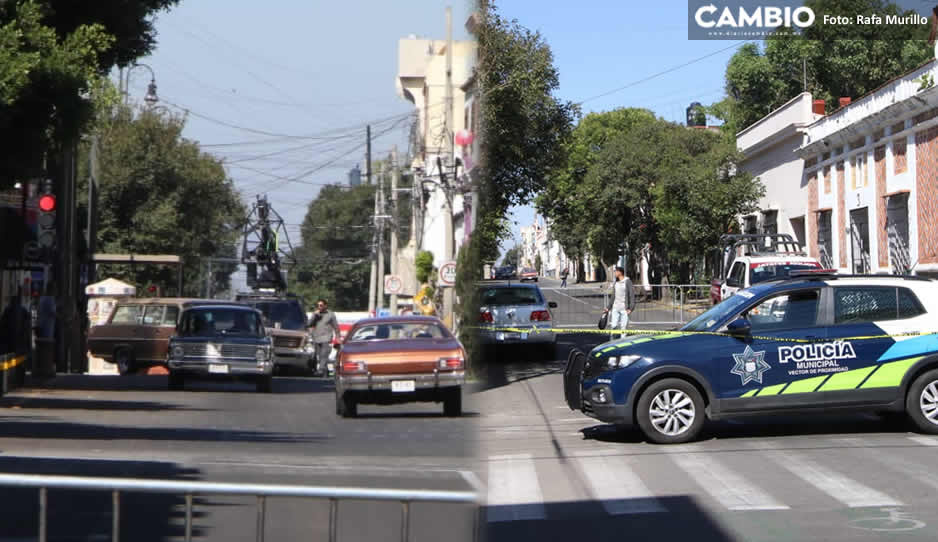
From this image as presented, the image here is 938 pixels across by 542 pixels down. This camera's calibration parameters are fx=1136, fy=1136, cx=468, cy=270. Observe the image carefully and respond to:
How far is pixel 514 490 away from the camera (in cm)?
769

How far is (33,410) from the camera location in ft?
45.7

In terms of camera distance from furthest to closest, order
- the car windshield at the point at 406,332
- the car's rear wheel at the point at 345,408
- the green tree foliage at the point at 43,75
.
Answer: the green tree foliage at the point at 43,75
the car's rear wheel at the point at 345,408
the car windshield at the point at 406,332

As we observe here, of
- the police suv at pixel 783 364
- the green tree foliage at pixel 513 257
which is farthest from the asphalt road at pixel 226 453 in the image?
the police suv at pixel 783 364

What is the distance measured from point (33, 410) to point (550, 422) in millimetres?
6513

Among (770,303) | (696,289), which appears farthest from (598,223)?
(696,289)

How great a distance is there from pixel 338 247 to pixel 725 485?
4.99 m

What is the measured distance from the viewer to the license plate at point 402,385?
4.16 metres

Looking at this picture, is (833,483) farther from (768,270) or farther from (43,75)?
(768,270)

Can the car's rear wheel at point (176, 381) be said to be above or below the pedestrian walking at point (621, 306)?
below

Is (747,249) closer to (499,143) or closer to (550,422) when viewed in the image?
(550,422)

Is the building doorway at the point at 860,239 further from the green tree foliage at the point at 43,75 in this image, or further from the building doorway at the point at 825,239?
the green tree foliage at the point at 43,75

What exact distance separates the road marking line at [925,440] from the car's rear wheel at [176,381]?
6.42 meters

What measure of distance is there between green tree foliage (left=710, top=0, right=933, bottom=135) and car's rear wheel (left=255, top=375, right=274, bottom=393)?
23.2 metres

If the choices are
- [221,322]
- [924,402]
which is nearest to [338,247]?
[221,322]
